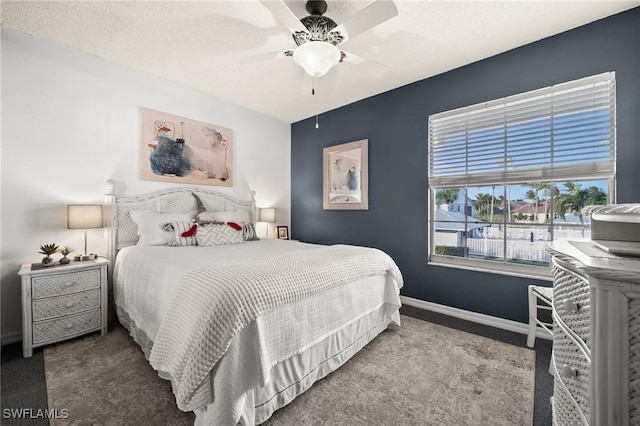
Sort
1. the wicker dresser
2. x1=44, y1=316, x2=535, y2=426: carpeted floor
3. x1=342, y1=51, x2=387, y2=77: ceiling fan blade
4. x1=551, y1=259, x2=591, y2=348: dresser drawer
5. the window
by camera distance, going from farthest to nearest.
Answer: x1=342, y1=51, x2=387, y2=77: ceiling fan blade, the window, x1=44, y1=316, x2=535, y2=426: carpeted floor, x1=551, y1=259, x2=591, y2=348: dresser drawer, the wicker dresser

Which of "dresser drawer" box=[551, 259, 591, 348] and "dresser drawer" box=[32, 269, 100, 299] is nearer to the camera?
"dresser drawer" box=[551, 259, 591, 348]

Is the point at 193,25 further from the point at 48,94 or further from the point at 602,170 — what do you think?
the point at 602,170

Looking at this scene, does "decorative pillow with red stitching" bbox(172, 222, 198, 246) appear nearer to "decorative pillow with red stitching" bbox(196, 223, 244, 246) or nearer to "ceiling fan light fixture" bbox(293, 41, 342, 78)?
"decorative pillow with red stitching" bbox(196, 223, 244, 246)

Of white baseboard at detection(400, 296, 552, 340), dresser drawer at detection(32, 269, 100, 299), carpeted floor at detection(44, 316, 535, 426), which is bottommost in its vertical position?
carpeted floor at detection(44, 316, 535, 426)

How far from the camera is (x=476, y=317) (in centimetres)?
281

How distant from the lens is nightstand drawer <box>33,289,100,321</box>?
2.16 metres

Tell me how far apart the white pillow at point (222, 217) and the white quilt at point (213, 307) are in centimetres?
173

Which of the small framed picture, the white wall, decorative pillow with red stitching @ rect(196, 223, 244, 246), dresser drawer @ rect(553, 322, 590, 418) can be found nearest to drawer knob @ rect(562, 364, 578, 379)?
dresser drawer @ rect(553, 322, 590, 418)

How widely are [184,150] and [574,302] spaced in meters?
3.78

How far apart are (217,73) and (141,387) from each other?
2986mm

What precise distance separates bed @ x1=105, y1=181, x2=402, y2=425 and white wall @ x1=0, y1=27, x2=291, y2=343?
13.9 inches

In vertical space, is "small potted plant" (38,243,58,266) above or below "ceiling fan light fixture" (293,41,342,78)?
below

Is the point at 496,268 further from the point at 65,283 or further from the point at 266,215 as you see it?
the point at 65,283

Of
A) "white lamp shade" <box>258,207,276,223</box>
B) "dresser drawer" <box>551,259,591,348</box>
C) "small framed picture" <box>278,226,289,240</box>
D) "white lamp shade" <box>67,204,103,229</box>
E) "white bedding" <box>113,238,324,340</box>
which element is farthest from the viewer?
"small framed picture" <box>278,226,289,240</box>
